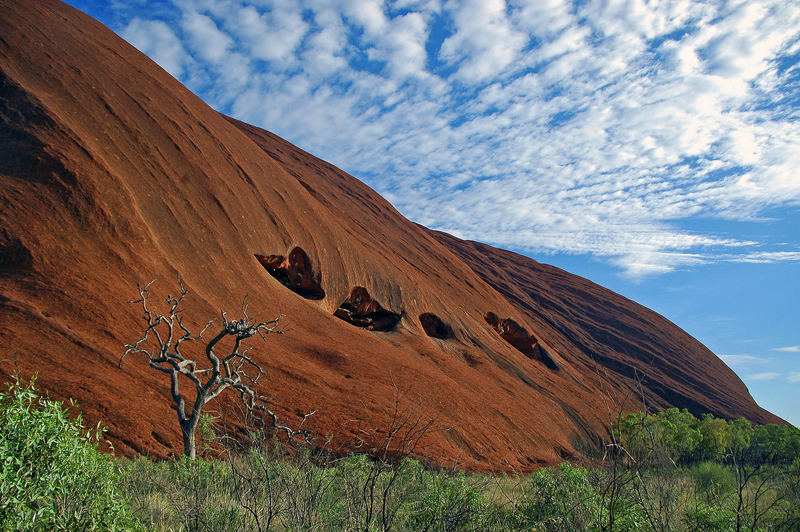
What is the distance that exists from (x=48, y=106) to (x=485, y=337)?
2765 cm

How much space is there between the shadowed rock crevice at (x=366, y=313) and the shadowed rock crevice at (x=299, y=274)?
2188 millimetres

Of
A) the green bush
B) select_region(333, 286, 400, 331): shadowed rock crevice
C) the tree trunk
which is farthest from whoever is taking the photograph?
select_region(333, 286, 400, 331): shadowed rock crevice

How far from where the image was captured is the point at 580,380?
41188 millimetres

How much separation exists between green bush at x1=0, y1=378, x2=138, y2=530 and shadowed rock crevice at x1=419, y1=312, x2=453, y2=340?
29164 millimetres

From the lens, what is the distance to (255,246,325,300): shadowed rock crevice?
88.1 feet

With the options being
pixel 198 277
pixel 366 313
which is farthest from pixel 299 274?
pixel 198 277

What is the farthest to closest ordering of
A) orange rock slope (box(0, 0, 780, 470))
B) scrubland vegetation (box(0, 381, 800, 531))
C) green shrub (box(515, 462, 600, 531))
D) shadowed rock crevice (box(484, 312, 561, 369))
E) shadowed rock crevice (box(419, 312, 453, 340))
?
shadowed rock crevice (box(484, 312, 561, 369)) < shadowed rock crevice (box(419, 312, 453, 340)) < orange rock slope (box(0, 0, 780, 470)) < green shrub (box(515, 462, 600, 531)) < scrubland vegetation (box(0, 381, 800, 531))

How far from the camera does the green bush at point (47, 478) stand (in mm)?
3662

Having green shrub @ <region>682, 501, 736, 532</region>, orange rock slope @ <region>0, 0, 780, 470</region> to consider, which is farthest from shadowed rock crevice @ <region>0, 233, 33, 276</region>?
green shrub @ <region>682, 501, 736, 532</region>

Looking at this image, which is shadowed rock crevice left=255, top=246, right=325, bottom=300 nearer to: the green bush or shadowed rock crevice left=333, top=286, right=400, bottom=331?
shadowed rock crevice left=333, top=286, right=400, bottom=331

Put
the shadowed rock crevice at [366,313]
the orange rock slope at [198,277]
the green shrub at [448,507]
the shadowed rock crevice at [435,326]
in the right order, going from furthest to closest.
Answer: the shadowed rock crevice at [435,326] < the shadowed rock crevice at [366,313] < the orange rock slope at [198,277] < the green shrub at [448,507]

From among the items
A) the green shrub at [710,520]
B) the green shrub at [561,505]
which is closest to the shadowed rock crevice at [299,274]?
the green shrub at [561,505]

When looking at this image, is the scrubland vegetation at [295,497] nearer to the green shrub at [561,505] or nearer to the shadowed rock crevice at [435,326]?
the green shrub at [561,505]

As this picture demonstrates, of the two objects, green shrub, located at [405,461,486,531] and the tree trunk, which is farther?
the tree trunk
